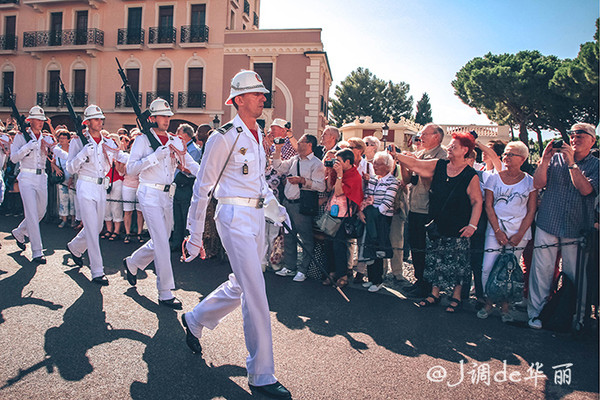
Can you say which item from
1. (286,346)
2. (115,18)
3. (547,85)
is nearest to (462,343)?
(286,346)

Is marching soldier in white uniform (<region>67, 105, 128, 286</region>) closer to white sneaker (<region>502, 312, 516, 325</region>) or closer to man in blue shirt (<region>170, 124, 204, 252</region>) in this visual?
man in blue shirt (<region>170, 124, 204, 252</region>)

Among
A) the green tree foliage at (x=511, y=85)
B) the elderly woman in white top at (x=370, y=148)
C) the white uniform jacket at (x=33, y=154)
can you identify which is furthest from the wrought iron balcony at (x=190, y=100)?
the green tree foliage at (x=511, y=85)

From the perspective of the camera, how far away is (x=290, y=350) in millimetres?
4297

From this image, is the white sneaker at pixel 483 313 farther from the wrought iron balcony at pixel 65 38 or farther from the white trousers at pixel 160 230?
the wrought iron balcony at pixel 65 38

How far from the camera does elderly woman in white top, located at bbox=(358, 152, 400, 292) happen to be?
6.50 m

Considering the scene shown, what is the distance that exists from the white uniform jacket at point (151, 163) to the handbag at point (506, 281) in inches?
158

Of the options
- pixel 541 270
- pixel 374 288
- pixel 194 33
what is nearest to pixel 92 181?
pixel 374 288

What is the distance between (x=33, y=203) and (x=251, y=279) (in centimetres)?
554

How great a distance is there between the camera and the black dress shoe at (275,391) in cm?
339

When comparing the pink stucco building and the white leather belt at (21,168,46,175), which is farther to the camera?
the pink stucco building

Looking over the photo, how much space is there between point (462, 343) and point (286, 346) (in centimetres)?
185

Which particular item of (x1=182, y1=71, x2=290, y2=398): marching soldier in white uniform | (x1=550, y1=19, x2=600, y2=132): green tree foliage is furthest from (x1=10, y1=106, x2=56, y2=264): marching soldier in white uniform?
(x1=550, y1=19, x2=600, y2=132): green tree foliage

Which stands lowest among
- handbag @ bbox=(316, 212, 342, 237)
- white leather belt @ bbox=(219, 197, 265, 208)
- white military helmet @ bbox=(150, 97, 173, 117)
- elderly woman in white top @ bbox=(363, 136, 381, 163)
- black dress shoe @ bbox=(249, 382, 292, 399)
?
black dress shoe @ bbox=(249, 382, 292, 399)

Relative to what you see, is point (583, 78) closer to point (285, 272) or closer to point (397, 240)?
point (397, 240)
